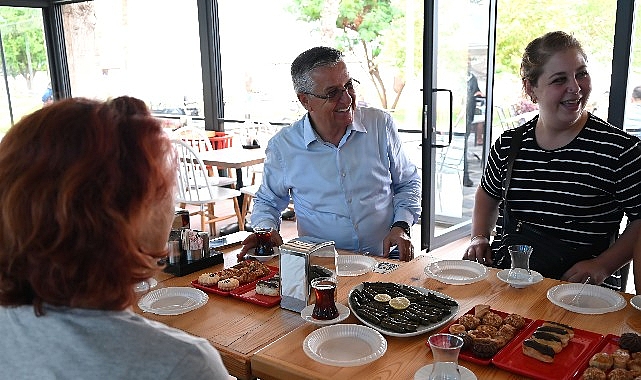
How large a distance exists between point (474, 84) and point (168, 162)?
3.96 m

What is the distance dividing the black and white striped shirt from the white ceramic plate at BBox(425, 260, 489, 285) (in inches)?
16.7

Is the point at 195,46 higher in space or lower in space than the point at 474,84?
higher

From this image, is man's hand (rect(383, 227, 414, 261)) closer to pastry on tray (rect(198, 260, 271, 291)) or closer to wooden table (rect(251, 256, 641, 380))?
wooden table (rect(251, 256, 641, 380))

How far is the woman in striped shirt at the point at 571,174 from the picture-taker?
1.90 metres

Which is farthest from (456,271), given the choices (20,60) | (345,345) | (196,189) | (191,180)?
(20,60)

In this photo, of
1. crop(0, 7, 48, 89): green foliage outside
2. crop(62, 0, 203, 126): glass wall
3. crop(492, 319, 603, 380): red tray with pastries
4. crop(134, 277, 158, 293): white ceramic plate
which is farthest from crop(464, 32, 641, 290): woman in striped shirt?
crop(0, 7, 48, 89): green foliage outside

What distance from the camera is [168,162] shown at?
86 cm

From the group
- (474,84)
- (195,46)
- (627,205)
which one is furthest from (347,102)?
(195,46)

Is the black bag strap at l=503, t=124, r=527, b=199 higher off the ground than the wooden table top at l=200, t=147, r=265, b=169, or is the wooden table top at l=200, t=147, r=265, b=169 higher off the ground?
the black bag strap at l=503, t=124, r=527, b=199

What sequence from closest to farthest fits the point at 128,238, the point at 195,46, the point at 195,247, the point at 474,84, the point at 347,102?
the point at 128,238
the point at 195,247
the point at 347,102
the point at 474,84
the point at 195,46

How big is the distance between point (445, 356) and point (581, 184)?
3.76 ft

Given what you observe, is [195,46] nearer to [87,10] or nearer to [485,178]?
[87,10]

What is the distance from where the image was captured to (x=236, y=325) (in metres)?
1.45

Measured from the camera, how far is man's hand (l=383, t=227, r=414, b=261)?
6.94 ft
